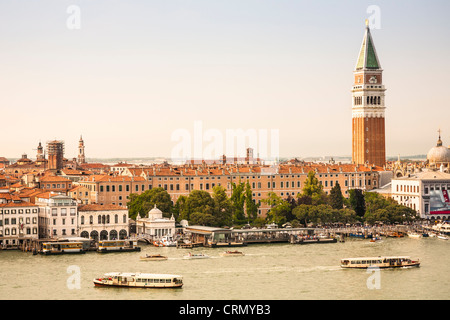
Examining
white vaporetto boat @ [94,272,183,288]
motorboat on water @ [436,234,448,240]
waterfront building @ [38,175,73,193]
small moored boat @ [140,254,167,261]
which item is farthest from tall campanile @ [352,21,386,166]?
white vaporetto boat @ [94,272,183,288]

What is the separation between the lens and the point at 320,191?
35.8 meters

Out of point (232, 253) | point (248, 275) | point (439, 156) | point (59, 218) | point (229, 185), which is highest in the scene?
point (439, 156)

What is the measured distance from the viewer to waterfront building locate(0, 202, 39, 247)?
27984 millimetres

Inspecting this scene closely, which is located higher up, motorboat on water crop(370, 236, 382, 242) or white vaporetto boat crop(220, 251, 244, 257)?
motorboat on water crop(370, 236, 382, 242)

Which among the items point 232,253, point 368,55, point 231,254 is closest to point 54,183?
point 232,253

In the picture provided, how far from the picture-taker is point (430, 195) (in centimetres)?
3634

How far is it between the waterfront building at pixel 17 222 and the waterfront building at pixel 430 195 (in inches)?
618

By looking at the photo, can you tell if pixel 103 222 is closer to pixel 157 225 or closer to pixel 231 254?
pixel 157 225

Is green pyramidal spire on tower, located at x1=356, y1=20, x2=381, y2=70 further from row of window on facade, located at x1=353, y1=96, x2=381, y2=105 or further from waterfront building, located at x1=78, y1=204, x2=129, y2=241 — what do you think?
waterfront building, located at x1=78, y1=204, x2=129, y2=241

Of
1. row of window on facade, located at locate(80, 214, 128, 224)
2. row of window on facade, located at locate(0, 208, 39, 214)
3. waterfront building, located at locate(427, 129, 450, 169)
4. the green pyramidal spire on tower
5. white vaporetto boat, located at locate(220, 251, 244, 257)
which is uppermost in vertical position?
the green pyramidal spire on tower

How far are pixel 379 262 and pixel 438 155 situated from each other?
22690 millimetres

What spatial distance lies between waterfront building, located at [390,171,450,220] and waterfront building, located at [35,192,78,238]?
1452 centimetres

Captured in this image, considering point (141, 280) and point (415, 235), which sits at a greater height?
point (415, 235)

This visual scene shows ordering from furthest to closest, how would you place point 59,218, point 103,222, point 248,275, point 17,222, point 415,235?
point 415,235
point 103,222
point 59,218
point 17,222
point 248,275
